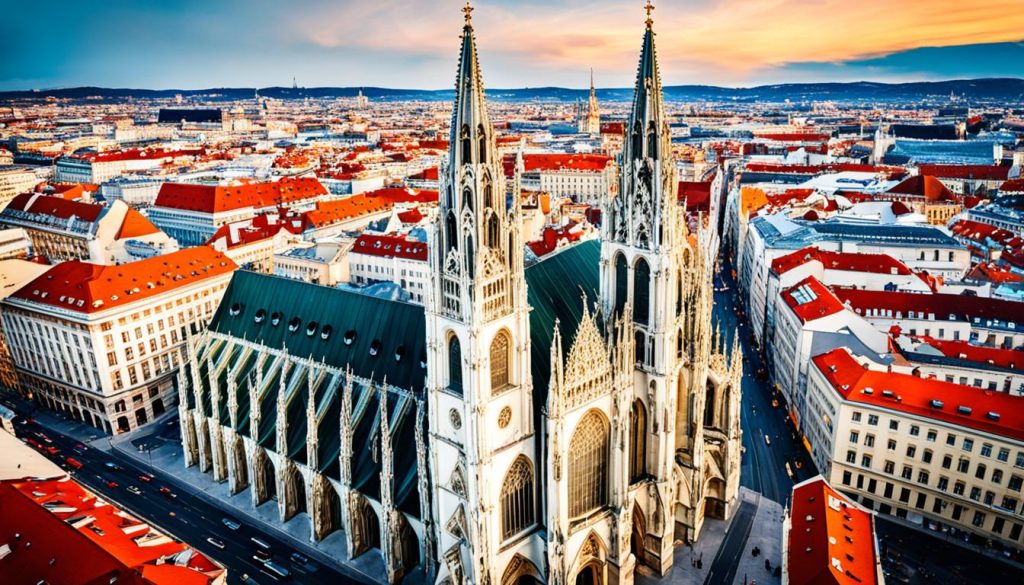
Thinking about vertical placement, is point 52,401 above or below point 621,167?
below

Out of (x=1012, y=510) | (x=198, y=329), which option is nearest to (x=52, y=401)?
(x=198, y=329)

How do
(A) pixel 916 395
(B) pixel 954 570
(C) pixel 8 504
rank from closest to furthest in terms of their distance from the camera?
(C) pixel 8 504, (B) pixel 954 570, (A) pixel 916 395

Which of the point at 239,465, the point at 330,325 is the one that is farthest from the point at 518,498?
the point at 239,465

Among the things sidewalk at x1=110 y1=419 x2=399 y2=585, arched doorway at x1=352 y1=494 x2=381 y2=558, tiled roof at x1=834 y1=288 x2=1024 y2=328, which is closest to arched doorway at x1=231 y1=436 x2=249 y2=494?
sidewalk at x1=110 y1=419 x2=399 y2=585

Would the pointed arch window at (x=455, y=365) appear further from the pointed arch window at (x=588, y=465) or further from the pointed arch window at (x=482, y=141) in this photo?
the pointed arch window at (x=482, y=141)

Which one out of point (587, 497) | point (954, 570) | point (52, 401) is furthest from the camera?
point (52, 401)

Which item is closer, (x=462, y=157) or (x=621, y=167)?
(x=462, y=157)

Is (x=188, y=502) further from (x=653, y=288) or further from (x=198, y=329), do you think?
(x=653, y=288)
